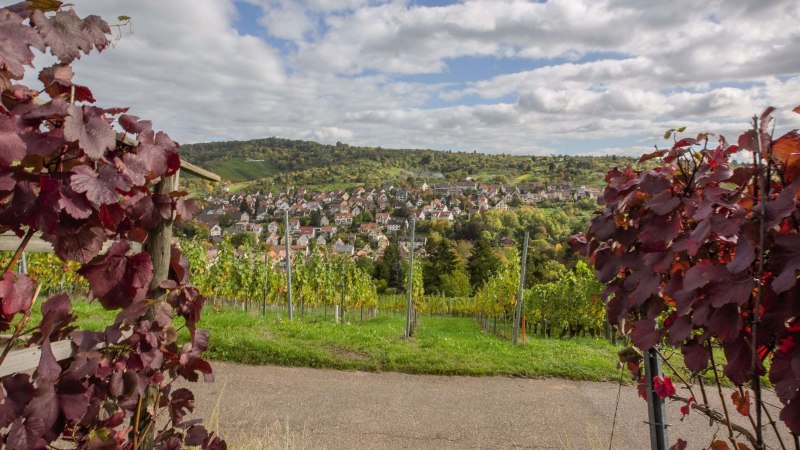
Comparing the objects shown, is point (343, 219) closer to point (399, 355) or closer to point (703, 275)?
point (399, 355)

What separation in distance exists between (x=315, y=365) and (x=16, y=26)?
6.38m

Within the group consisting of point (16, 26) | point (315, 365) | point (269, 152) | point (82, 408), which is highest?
point (269, 152)

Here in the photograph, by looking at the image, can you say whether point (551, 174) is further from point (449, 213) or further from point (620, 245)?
point (620, 245)

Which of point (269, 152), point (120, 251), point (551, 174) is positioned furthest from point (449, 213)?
point (120, 251)

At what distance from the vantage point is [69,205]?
2.84 ft

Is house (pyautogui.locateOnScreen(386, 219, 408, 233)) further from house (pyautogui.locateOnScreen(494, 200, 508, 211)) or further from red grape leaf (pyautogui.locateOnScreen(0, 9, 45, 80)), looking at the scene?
red grape leaf (pyautogui.locateOnScreen(0, 9, 45, 80))

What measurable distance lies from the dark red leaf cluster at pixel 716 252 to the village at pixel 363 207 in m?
66.6

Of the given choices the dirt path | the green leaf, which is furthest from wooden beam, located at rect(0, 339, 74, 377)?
the dirt path

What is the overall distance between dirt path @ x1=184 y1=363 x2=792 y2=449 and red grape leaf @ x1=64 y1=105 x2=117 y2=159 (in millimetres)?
3001

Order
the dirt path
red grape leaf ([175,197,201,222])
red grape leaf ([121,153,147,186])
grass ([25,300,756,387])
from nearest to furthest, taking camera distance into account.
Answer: red grape leaf ([121,153,147,186]) < red grape leaf ([175,197,201,222]) < the dirt path < grass ([25,300,756,387])

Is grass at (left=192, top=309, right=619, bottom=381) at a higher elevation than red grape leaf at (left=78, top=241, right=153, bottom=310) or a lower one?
lower

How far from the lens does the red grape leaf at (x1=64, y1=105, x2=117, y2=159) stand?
34.6 inches

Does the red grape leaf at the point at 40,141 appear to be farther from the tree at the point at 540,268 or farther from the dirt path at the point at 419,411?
the tree at the point at 540,268

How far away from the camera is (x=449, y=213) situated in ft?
296
